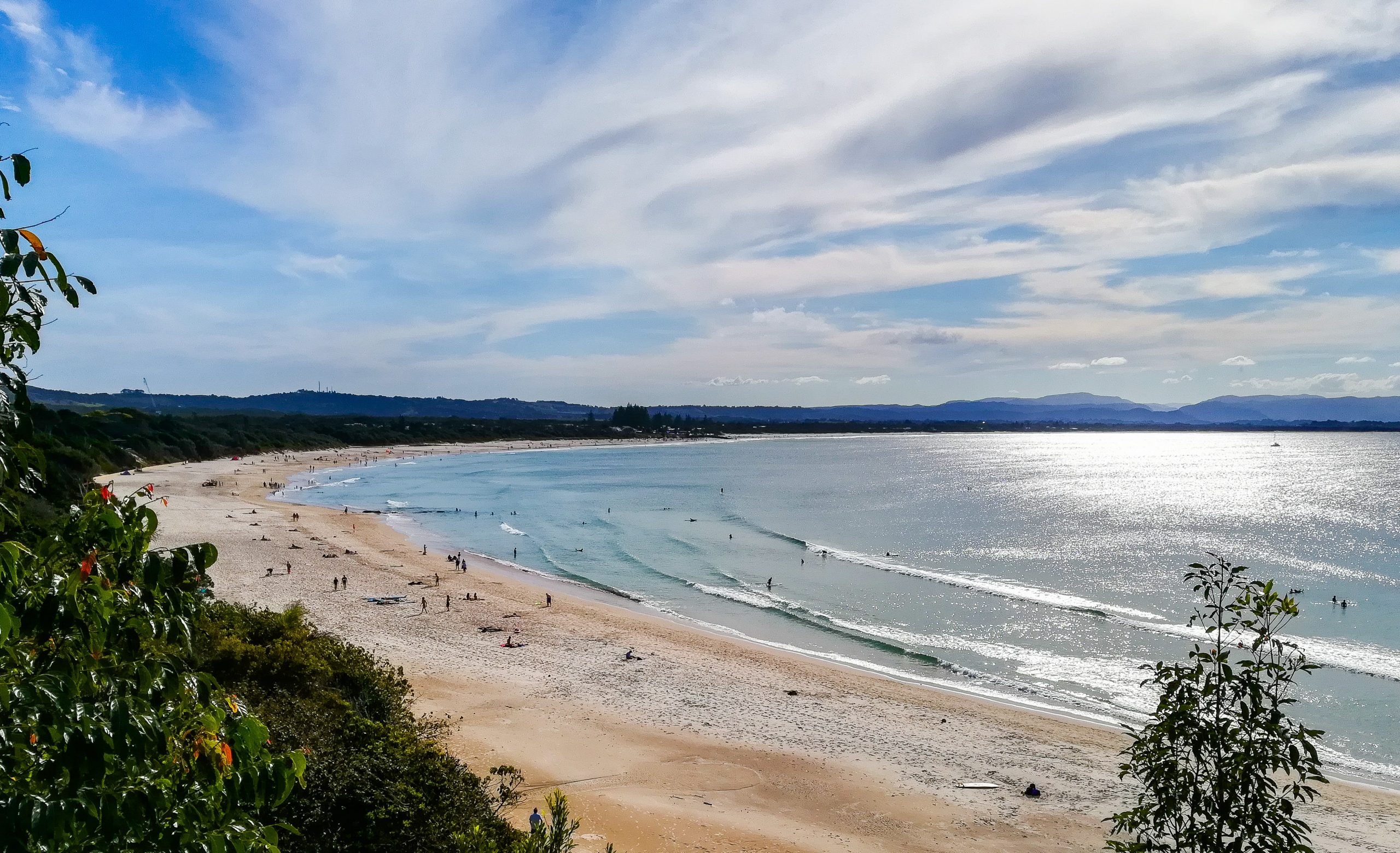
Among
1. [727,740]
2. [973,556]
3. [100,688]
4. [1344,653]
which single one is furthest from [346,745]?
[973,556]

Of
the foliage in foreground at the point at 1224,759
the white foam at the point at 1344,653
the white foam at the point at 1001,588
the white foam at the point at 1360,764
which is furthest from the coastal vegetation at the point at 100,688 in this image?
the white foam at the point at 1001,588

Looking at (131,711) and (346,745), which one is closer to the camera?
(131,711)

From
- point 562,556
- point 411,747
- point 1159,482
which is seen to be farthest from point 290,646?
point 1159,482

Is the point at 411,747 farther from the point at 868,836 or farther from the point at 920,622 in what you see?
the point at 920,622

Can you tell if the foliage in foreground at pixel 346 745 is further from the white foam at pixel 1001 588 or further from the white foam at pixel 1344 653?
the white foam at pixel 1001 588

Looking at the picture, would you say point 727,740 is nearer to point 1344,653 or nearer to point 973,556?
point 1344,653

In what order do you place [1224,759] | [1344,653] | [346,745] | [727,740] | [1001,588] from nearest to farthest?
1. [1224,759]
2. [346,745]
3. [727,740]
4. [1344,653]
5. [1001,588]

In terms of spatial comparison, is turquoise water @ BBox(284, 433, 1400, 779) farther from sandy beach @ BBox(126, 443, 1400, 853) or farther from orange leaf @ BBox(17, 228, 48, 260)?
orange leaf @ BBox(17, 228, 48, 260)
